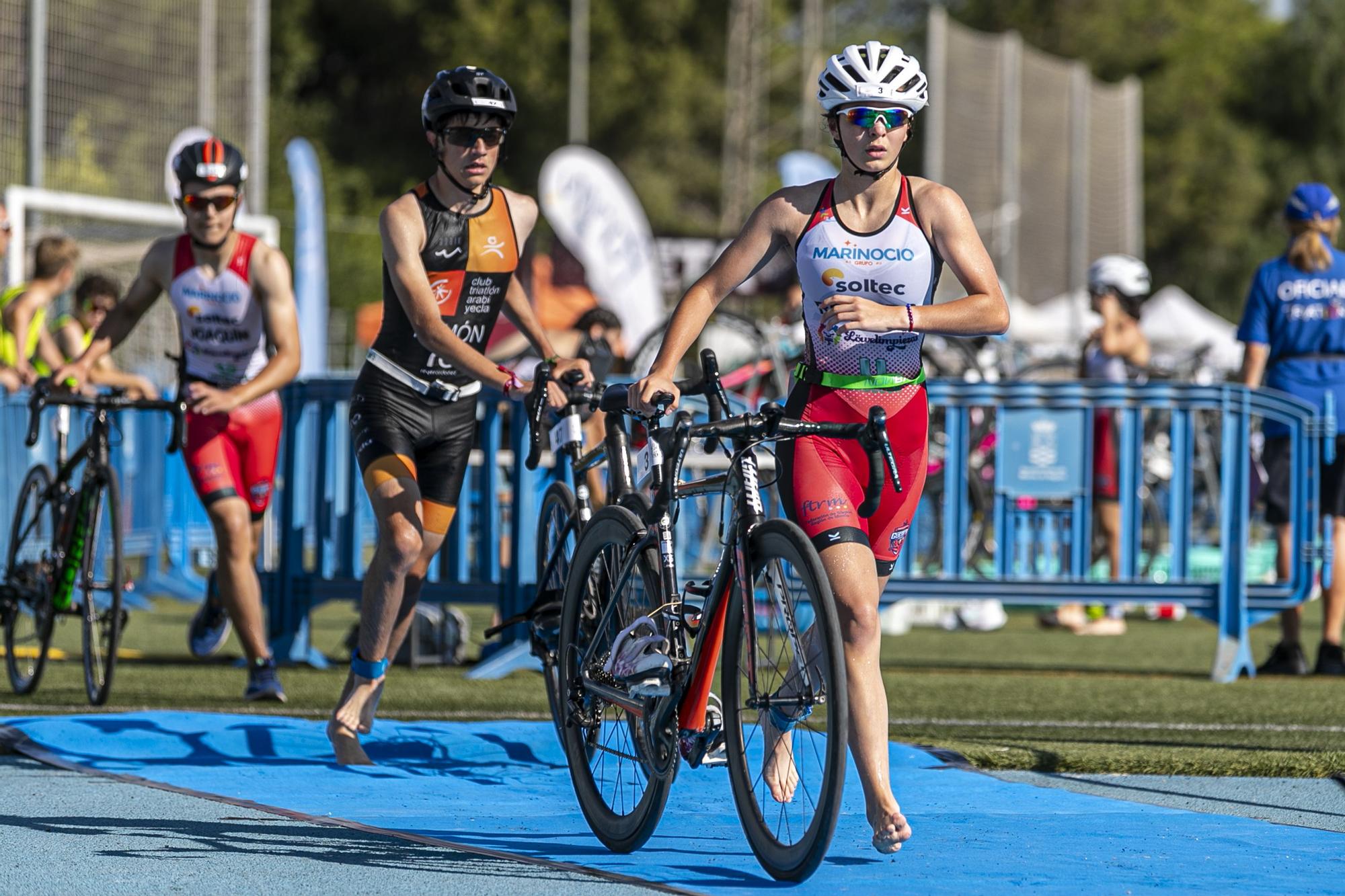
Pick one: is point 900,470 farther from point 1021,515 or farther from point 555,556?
point 1021,515

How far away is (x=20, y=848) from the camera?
536 cm

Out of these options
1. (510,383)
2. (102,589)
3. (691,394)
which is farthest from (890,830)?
(102,589)

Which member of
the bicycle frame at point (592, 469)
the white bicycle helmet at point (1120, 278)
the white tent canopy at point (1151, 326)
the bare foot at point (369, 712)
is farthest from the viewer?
the white tent canopy at point (1151, 326)

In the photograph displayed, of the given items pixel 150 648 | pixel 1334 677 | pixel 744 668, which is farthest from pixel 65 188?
pixel 744 668

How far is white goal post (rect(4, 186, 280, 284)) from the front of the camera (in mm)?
15125

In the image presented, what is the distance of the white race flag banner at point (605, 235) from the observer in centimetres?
2833

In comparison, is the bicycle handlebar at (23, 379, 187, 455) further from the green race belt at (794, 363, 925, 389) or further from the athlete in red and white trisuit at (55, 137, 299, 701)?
the green race belt at (794, 363, 925, 389)

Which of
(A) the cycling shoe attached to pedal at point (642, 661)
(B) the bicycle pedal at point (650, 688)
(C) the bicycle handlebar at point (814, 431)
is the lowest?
(B) the bicycle pedal at point (650, 688)

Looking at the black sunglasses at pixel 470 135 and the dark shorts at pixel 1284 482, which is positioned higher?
the black sunglasses at pixel 470 135

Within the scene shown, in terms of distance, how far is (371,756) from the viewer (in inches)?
284

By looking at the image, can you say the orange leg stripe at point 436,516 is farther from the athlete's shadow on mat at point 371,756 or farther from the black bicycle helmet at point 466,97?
the black bicycle helmet at point 466,97

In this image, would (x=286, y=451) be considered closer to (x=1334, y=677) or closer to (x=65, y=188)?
(x=1334, y=677)

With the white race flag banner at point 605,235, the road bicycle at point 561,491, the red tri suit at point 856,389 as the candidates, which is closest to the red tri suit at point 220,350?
the road bicycle at point 561,491

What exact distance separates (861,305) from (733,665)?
3.00 feet
